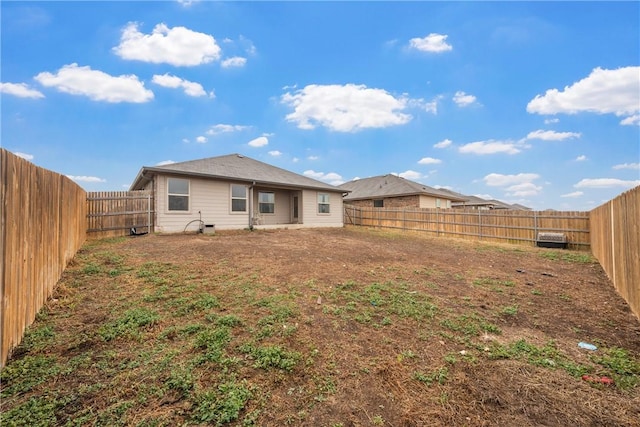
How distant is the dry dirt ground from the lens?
6.37 feet

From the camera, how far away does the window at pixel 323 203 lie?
16.9 m

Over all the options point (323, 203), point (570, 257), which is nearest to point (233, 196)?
point (323, 203)

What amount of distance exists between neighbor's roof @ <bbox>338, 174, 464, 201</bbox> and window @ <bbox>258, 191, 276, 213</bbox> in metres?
6.17


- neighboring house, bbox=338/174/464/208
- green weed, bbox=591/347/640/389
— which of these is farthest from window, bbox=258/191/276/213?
green weed, bbox=591/347/640/389

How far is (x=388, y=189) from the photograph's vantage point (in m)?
22.3

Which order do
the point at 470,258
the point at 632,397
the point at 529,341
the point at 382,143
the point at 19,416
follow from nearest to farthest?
the point at 19,416 < the point at 632,397 < the point at 529,341 < the point at 470,258 < the point at 382,143

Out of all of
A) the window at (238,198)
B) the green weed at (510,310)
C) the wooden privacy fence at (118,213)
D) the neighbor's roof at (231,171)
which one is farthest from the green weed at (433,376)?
the window at (238,198)

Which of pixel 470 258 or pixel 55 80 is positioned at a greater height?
pixel 55 80

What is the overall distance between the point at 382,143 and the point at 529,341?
20.2 m

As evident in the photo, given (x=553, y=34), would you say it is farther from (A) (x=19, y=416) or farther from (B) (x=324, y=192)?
(A) (x=19, y=416)

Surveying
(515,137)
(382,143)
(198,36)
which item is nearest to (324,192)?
(382,143)

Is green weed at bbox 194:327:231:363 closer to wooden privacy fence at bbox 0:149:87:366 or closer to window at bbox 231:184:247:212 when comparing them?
wooden privacy fence at bbox 0:149:87:366

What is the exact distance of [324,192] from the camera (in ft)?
56.4

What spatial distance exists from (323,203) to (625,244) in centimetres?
1379
